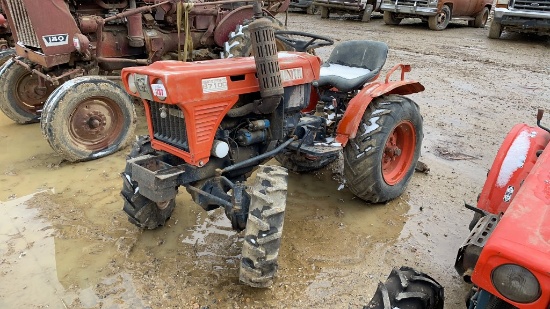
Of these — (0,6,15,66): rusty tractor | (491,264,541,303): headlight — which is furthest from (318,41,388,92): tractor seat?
(0,6,15,66): rusty tractor

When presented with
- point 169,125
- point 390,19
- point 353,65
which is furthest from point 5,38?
point 390,19

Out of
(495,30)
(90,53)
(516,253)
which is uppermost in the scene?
(516,253)

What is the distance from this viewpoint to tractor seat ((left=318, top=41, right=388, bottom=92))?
13.0ft

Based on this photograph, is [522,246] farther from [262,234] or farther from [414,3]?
[414,3]

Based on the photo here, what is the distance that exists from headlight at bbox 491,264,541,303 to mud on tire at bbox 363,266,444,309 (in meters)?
0.59

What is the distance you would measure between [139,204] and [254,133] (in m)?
1.03

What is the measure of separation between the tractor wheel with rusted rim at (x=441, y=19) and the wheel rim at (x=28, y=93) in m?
11.4

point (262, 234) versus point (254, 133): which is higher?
point (254, 133)

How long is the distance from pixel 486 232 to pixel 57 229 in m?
3.22

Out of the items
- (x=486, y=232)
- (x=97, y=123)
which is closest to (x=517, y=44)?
(x=97, y=123)

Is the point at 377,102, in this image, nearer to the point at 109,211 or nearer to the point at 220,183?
the point at 220,183

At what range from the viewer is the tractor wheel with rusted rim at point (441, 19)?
13.5 m

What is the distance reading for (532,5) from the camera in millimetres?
11023

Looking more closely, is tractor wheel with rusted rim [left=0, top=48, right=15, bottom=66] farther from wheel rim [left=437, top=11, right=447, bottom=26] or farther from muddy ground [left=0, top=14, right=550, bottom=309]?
wheel rim [left=437, top=11, right=447, bottom=26]
